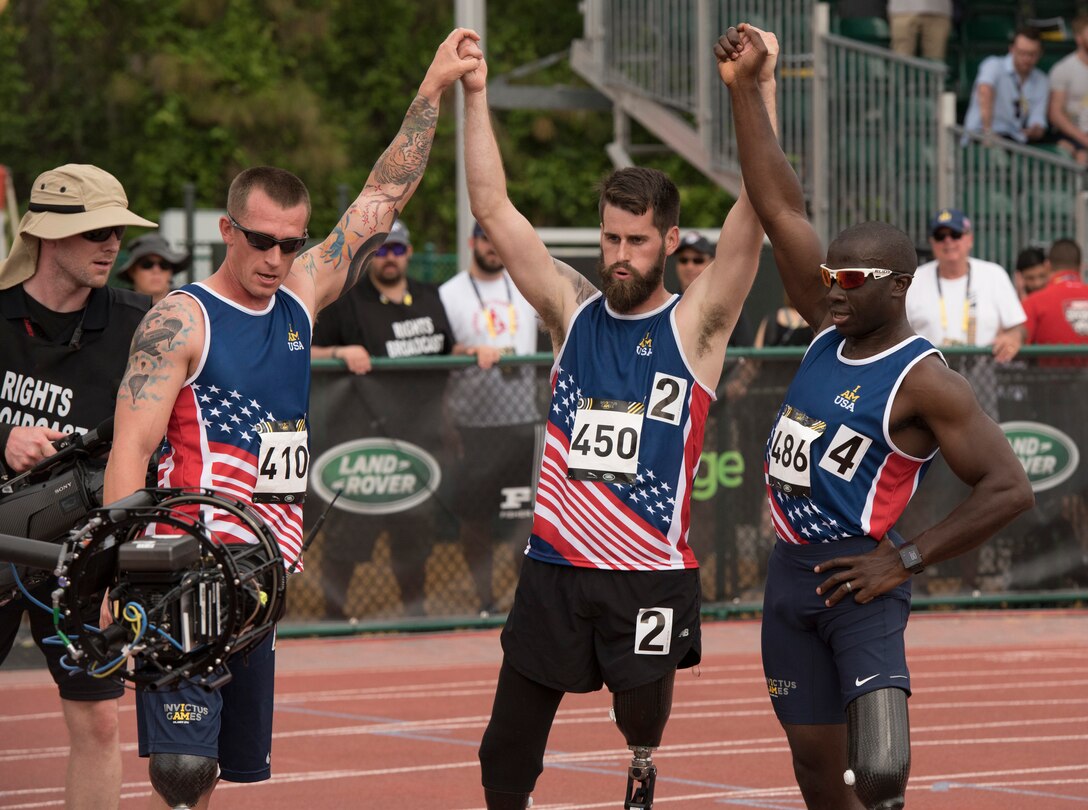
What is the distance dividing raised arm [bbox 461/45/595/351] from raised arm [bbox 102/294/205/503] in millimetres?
1159

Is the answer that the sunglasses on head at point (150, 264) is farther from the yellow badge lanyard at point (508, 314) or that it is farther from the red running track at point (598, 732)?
the red running track at point (598, 732)

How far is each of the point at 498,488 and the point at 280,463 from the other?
567 cm

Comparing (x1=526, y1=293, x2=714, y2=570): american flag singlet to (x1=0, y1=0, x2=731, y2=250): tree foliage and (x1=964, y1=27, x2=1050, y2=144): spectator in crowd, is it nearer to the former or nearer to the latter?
(x1=964, y1=27, x2=1050, y2=144): spectator in crowd

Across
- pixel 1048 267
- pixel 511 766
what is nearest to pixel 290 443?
pixel 511 766

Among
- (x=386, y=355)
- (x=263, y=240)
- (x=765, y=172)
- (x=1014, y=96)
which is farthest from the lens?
(x=1014, y=96)

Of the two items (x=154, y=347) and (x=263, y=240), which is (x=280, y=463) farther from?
(x=263, y=240)

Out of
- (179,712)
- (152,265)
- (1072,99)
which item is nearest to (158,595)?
(179,712)

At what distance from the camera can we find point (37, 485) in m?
5.43

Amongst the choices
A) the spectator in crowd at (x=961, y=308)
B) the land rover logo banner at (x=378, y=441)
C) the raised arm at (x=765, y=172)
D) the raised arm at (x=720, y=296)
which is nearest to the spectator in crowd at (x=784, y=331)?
the spectator in crowd at (x=961, y=308)

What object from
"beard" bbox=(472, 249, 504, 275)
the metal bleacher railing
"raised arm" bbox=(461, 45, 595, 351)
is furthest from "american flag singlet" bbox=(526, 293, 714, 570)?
the metal bleacher railing

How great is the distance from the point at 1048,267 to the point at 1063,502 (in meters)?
2.39

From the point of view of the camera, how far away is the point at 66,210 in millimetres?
5836

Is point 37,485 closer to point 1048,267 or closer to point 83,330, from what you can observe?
point 83,330

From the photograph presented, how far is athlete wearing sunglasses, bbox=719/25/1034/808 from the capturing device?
5.30 metres
